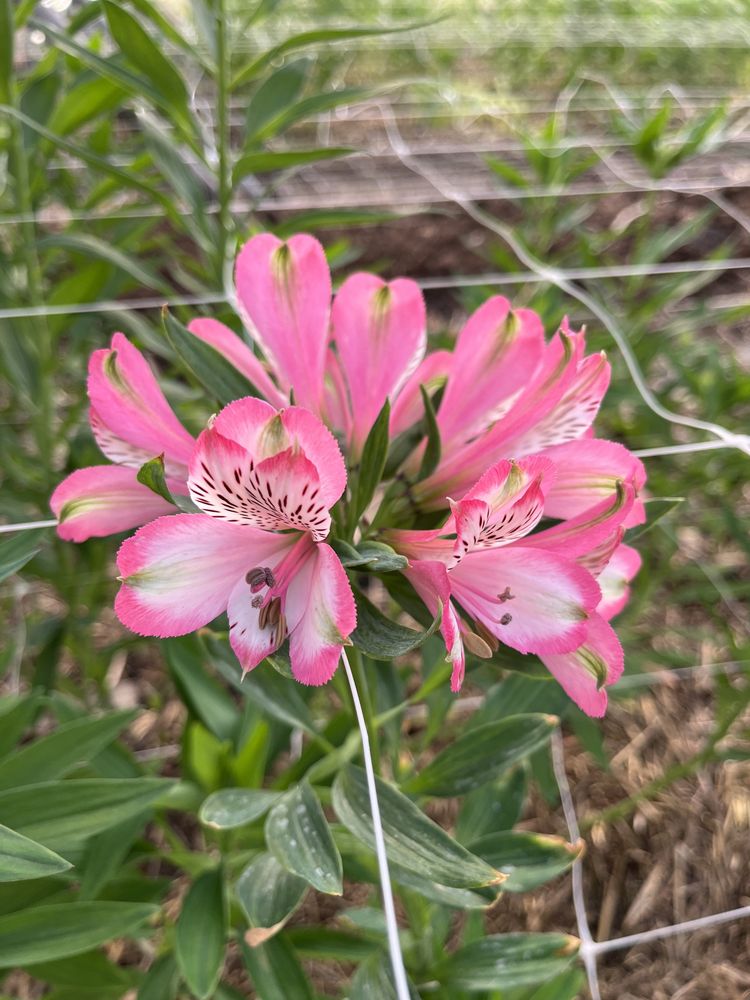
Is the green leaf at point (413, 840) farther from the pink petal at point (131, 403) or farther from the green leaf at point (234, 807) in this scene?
the pink petal at point (131, 403)

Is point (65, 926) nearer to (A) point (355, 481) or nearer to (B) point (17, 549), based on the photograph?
(B) point (17, 549)

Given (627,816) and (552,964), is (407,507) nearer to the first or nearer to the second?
(552,964)

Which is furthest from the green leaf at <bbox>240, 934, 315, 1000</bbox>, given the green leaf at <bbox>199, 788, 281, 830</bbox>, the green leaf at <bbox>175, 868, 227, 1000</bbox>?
the green leaf at <bbox>199, 788, 281, 830</bbox>

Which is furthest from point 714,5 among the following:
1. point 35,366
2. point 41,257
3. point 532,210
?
point 35,366

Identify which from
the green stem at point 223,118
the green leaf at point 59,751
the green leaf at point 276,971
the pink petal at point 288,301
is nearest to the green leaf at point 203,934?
Result: the green leaf at point 276,971

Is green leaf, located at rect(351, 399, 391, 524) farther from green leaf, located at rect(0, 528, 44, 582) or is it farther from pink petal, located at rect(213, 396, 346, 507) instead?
green leaf, located at rect(0, 528, 44, 582)

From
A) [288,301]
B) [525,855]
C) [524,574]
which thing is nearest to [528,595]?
[524,574]
